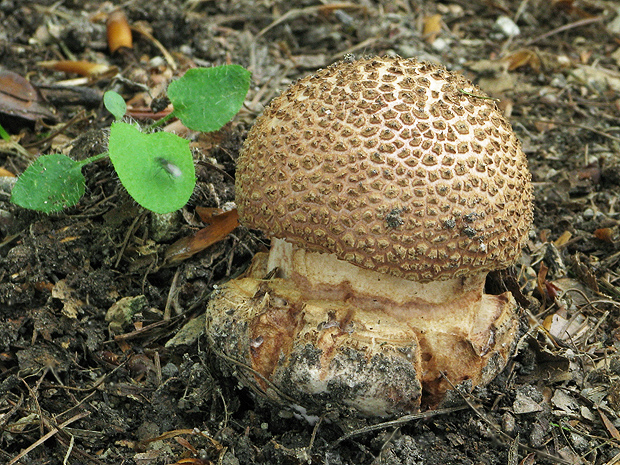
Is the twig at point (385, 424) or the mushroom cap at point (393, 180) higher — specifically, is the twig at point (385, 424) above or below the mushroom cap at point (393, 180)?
below

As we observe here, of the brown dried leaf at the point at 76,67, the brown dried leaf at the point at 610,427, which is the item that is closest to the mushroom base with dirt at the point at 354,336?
the brown dried leaf at the point at 610,427

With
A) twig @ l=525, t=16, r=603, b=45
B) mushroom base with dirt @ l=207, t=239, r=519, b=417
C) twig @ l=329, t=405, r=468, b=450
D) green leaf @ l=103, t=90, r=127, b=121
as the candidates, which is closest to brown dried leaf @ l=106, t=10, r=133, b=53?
green leaf @ l=103, t=90, r=127, b=121

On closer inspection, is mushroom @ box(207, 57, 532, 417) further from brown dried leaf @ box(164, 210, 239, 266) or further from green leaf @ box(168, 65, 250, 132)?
brown dried leaf @ box(164, 210, 239, 266)

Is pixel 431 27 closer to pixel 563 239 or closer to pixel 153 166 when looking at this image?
pixel 563 239

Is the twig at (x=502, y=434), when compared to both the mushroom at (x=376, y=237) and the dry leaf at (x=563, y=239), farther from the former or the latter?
the dry leaf at (x=563, y=239)

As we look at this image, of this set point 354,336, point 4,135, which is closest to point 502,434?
point 354,336

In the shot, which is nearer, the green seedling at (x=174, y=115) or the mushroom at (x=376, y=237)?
the mushroom at (x=376, y=237)
